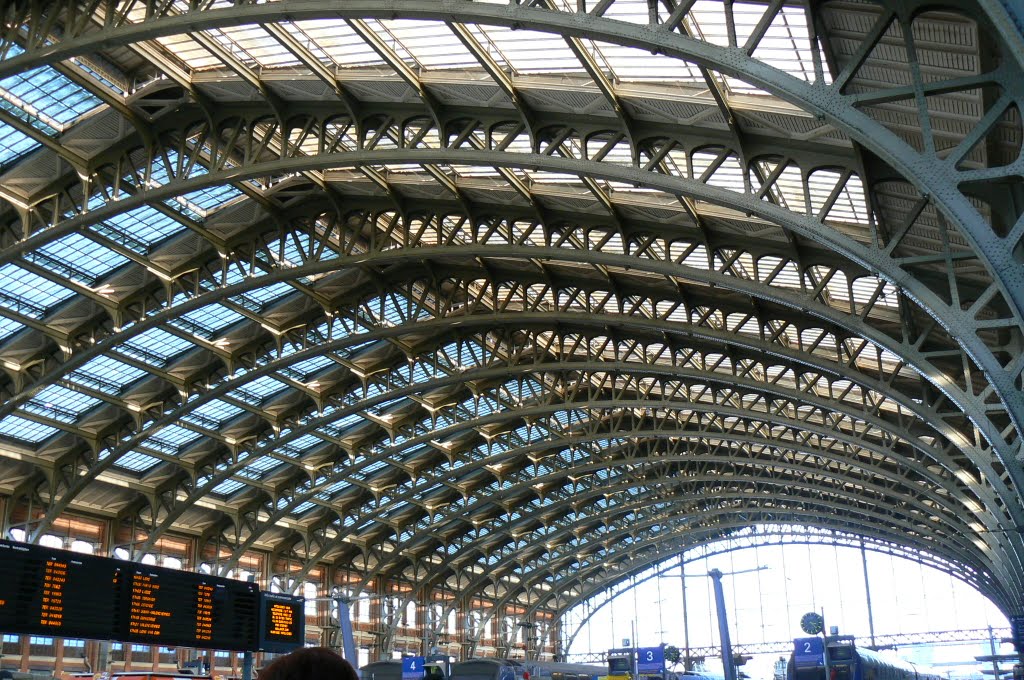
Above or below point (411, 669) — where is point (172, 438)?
above

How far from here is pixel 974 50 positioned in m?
16.5

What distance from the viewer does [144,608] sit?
25312 millimetres

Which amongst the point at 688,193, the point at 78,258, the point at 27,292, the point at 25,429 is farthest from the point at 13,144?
the point at 688,193

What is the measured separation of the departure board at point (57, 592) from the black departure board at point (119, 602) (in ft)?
0.07

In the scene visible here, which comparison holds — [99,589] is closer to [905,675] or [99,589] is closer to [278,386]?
[278,386]

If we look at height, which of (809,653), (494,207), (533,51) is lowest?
(809,653)

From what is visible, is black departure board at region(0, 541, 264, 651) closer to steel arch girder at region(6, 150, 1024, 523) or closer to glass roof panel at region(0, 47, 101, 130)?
steel arch girder at region(6, 150, 1024, 523)

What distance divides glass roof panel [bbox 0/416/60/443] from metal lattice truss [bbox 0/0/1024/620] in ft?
0.39

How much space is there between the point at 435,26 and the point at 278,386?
86.0ft

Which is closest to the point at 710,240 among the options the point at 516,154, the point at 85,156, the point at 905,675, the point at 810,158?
the point at 810,158

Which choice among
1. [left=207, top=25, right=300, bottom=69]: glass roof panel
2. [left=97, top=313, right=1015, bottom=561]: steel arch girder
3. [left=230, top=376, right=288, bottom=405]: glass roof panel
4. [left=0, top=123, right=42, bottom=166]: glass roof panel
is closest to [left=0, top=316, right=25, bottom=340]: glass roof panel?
[left=97, top=313, right=1015, bottom=561]: steel arch girder

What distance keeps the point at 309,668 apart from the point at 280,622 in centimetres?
2842

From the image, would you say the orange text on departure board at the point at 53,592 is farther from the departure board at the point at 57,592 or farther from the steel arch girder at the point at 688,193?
the steel arch girder at the point at 688,193

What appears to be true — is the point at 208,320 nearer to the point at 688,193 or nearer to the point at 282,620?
the point at 282,620
